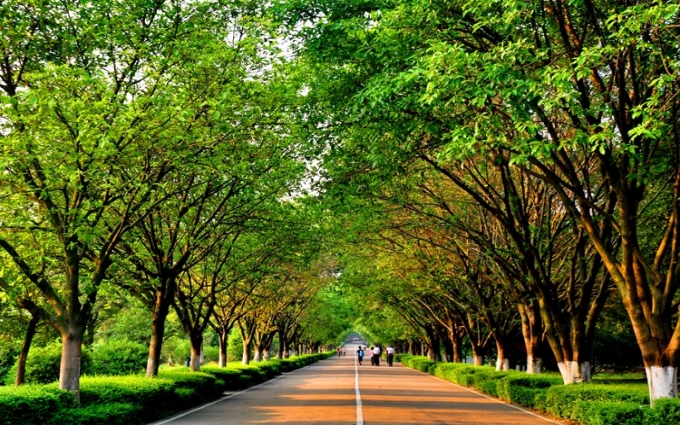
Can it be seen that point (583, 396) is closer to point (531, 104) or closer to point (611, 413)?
point (611, 413)

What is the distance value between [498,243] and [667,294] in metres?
12.3

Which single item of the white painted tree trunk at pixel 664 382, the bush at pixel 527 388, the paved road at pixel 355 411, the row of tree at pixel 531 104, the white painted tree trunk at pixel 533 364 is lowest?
the paved road at pixel 355 411

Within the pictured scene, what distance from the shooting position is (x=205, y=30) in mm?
13492

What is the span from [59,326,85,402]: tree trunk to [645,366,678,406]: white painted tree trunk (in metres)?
11.1

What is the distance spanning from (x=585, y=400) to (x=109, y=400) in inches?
410

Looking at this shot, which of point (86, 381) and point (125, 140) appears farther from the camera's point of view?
point (86, 381)

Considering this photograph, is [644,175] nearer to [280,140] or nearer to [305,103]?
[305,103]

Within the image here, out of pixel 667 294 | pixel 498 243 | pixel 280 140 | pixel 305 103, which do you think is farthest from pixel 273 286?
pixel 667 294

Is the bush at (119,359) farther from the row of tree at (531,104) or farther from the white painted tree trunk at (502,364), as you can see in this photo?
the row of tree at (531,104)

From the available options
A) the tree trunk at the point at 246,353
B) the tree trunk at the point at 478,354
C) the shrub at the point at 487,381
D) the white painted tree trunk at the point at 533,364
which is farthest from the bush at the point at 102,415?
the tree trunk at the point at 246,353

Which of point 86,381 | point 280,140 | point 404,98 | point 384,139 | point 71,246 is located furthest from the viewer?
point 280,140

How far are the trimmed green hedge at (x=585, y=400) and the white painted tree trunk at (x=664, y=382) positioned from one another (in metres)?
0.42

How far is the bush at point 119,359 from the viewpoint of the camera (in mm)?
32875

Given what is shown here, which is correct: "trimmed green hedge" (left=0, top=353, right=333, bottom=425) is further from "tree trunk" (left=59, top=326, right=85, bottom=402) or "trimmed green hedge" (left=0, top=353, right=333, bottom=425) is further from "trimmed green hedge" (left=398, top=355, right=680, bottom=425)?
"trimmed green hedge" (left=398, top=355, right=680, bottom=425)
